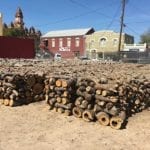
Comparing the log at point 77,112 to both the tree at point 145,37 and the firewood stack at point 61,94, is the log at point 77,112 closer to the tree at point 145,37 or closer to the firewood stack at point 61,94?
the firewood stack at point 61,94

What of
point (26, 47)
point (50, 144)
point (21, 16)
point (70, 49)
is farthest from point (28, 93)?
point (21, 16)

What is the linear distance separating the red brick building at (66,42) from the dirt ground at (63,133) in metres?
68.4

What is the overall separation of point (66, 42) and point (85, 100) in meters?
74.1

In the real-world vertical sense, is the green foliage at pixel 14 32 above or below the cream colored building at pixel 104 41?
above

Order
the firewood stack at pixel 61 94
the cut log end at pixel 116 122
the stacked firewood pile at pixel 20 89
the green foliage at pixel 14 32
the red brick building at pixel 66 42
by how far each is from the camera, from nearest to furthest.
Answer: the cut log end at pixel 116 122
the firewood stack at pixel 61 94
the stacked firewood pile at pixel 20 89
the green foliage at pixel 14 32
the red brick building at pixel 66 42

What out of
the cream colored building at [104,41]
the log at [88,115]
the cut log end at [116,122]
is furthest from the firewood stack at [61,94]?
the cream colored building at [104,41]

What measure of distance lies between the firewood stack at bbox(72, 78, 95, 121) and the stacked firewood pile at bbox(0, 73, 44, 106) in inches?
78.0

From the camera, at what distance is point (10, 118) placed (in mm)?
9914

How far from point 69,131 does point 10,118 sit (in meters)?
1.92

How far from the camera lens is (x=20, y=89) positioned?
11.4m

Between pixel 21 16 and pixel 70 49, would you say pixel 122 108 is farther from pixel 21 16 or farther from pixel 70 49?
pixel 21 16

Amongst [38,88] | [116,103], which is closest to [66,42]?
[38,88]

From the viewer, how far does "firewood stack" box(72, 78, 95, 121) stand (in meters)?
9.48

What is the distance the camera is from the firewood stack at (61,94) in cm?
1001
